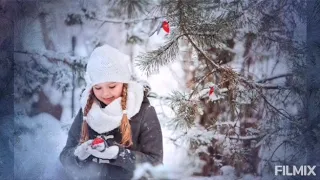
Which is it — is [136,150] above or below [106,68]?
below

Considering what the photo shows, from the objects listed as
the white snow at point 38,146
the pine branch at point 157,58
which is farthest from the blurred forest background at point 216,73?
the white snow at point 38,146

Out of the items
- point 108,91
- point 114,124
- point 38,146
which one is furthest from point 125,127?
point 38,146

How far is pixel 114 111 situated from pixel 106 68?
216 mm

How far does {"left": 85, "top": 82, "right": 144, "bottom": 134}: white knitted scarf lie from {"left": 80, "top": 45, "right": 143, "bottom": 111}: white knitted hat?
3 cm

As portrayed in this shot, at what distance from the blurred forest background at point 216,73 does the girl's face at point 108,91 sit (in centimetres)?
10

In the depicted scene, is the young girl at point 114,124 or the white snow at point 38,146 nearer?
the young girl at point 114,124

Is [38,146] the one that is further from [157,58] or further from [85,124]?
[157,58]

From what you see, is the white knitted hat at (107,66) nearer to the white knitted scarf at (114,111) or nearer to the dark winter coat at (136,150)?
the white knitted scarf at (114,111)

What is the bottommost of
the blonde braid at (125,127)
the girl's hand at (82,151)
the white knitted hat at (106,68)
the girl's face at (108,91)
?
the girl's hand at (82,151)

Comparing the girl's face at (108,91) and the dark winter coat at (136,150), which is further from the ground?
the girl's face at (108,91)

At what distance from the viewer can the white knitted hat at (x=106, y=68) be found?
→ 2064 mm

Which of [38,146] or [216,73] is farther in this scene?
[38,146]

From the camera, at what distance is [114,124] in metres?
2.09

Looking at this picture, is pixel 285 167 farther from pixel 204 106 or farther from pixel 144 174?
pixel 144 174
